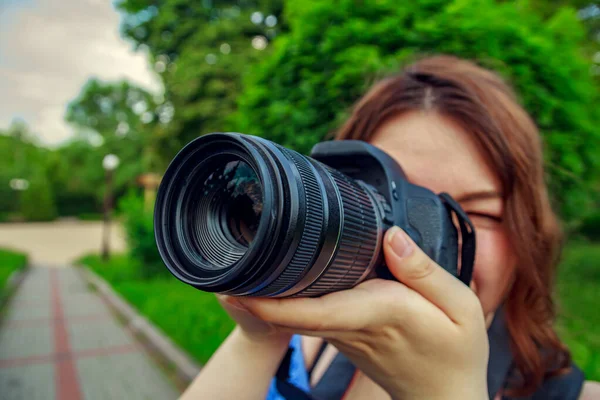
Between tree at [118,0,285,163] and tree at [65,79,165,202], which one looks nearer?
tree at [118,0,285,163]

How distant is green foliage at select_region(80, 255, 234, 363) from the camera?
130 inches

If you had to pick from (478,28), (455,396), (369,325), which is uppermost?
(478,28)

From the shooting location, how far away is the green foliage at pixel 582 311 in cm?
208

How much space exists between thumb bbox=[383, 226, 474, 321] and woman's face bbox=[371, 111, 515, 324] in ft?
0.92

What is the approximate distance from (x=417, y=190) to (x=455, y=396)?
40 cm

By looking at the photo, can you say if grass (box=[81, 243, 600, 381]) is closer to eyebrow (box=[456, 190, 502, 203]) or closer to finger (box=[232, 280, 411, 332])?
eyebrow (box=[456, 190, 502, 203])

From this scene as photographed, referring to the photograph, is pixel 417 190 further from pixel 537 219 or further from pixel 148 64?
pixel 148 64

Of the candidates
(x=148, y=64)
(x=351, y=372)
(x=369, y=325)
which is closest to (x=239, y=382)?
(x=351, y=372)

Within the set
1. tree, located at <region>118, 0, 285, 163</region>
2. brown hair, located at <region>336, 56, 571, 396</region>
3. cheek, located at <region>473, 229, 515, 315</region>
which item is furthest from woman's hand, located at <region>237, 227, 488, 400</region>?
tree, located at <region>118, 0, 285, 163</region>

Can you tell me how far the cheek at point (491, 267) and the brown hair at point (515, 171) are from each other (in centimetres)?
3

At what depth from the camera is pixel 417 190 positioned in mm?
936

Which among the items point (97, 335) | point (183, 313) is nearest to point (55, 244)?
point (97, 335)

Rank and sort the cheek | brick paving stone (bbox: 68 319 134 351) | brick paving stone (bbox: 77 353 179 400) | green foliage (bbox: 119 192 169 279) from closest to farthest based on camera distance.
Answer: the cheek
brick paving stone (bbox: 77 353 179 400)
brick paving stone (bbox: 68 319 134 351)
green foliage (bbox: 119 192 169 279)

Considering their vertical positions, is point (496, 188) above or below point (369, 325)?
above
